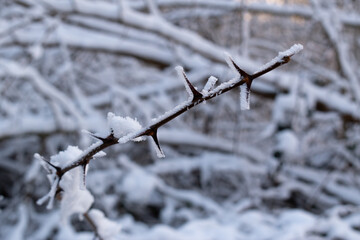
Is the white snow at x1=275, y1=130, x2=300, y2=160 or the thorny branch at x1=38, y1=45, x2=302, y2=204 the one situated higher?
the white snow at x1=275, y1=130, x2=300, y2=160

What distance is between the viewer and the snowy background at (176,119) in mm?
2256

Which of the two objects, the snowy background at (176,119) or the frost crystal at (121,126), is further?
the snowy background at (176,119)

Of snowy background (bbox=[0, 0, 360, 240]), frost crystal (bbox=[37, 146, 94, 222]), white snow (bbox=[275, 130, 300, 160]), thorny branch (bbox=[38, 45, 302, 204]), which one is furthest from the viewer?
white snow (bbox=[275, 130, 300, 160])

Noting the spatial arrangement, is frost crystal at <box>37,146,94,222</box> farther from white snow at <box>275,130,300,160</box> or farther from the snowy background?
white snow at <box>275,130,300,160</box>

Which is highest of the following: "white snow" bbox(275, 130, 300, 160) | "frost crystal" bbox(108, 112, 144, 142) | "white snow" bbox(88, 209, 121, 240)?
"white snow" bbox(275, 130, 300, 160)

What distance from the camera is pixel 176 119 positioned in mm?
3252

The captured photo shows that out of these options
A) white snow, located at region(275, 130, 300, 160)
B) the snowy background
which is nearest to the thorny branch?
the snowy background

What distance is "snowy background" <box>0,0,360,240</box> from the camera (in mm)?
2256

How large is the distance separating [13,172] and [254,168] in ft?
6.49

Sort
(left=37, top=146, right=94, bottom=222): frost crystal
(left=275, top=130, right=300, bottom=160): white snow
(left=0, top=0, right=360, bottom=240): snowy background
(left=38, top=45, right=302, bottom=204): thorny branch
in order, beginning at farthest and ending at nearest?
1. (left=275, top=130, right=300, bottom=160): white snow
2. (left=0, top=0, right=360, bottom=240): snowy background
3. (left=37, top=146, right=94, bottom=222): frost crystal
4. (left=38, top=45, right=302, bottom=204): thorny branch

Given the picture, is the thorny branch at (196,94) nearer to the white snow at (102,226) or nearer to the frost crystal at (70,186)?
the frost crystal at (70,186)

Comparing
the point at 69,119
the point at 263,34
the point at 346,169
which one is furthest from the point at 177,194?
the point at 263,34

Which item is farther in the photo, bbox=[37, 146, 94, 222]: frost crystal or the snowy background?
the snowy background

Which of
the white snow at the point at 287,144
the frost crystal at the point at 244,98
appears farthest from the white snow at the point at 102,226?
the white snow at the point at 287,144
